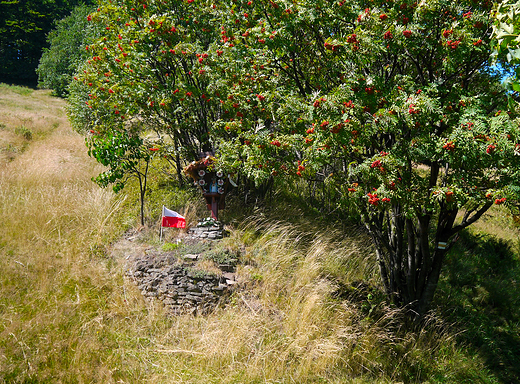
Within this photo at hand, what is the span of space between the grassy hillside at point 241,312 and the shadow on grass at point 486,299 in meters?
0.03

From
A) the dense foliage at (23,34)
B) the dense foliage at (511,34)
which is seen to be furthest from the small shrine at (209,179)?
the dense foliage at (23,34)

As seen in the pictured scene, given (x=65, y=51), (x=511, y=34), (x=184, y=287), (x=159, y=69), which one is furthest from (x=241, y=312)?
(x=65, y=51)

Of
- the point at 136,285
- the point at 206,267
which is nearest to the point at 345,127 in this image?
the point at 206,267

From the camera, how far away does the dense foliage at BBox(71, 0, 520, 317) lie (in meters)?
3.46

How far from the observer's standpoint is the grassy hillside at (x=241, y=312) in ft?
12.1

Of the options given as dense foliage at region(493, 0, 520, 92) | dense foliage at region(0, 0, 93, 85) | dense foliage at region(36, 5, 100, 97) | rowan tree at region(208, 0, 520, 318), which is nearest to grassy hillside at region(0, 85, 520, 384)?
rowan tree at region(208, 0, 520, 318)

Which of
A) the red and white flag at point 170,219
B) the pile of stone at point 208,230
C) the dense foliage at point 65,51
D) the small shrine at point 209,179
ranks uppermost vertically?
the dense foliage at point 65,51

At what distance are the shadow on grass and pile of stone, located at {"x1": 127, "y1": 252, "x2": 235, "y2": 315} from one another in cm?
340

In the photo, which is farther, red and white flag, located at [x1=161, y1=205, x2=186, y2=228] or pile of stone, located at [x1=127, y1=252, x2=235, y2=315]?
red and white flag, located at [x1=161, y1=205, x2=186, y2=228]

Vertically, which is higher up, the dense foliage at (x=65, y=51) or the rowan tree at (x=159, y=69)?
the dense foliage at (x=65, y=51)

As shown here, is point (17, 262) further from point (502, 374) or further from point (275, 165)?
point (502, 374)

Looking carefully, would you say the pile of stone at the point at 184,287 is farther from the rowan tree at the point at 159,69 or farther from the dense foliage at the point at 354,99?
the rowan tree at the point at 159,69

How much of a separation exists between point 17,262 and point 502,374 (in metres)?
6.65

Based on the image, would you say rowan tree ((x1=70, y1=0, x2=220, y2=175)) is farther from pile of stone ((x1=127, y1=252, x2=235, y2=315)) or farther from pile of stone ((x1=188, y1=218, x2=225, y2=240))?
pile of stone ((x1=127, y1=252, x2=235, y2=315))
